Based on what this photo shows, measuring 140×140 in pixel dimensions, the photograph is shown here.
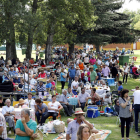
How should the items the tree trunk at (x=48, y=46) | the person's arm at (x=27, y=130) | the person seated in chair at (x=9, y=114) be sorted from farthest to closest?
the tree trunk at (x=48, y=46) → the person seated in chair at (x=9, y=114) → the person's arm at (x=27, y=130)

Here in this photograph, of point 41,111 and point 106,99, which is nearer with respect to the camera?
point 41,111

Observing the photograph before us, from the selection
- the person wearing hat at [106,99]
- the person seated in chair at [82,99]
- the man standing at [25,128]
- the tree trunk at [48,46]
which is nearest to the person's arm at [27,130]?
the man standing at [25,128]

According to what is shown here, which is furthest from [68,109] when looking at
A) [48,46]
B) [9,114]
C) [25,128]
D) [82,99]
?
[48,46]

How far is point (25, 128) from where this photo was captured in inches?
224

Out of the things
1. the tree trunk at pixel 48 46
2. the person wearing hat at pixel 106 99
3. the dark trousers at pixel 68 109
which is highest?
the tree trunk at pixel 48 46

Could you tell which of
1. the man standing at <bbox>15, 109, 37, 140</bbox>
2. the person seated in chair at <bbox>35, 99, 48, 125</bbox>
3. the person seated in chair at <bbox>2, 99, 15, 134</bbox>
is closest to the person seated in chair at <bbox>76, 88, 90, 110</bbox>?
the person seated in chair at <bbox>35, 99, 48, 125</bbox>

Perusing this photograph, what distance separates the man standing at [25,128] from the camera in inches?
224

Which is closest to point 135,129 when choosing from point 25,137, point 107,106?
point 107,106

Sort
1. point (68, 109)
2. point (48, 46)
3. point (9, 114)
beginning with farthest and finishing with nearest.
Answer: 1. point (48, 46)
2. point (68, 109)
3. point (9, 114)

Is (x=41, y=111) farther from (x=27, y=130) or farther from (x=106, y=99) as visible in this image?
(x=27, y=130)

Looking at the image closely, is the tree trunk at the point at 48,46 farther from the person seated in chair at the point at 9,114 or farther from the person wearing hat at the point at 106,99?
the person seated in chair at the point at 9,114

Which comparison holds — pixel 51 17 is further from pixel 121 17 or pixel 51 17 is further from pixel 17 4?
pixel 121 17

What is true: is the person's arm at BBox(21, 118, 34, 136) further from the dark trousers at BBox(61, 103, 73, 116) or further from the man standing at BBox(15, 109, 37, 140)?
the dark trousers at BBox(61, 103, 73, 116)

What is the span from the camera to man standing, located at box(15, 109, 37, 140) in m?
5.69
